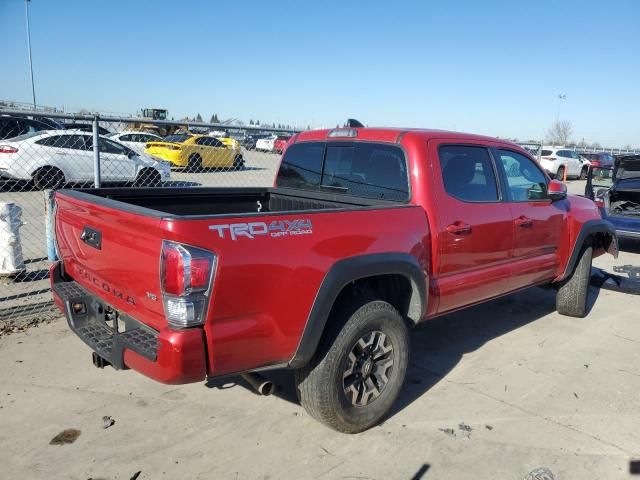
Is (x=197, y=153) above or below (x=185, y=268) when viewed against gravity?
above

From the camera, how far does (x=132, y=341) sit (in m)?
2.50

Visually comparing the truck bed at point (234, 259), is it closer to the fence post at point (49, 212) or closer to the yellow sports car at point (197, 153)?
the fence post at point (49, 212)

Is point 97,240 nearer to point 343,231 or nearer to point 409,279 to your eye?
point 343,231

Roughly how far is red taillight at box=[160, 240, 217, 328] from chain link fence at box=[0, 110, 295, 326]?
300 cm

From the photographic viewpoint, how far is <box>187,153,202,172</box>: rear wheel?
49.3ft

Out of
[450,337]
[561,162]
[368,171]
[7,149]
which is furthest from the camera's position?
[561,162]

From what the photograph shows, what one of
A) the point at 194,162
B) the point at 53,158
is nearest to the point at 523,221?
the point at 53,158

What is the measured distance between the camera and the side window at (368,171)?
3.54 meters

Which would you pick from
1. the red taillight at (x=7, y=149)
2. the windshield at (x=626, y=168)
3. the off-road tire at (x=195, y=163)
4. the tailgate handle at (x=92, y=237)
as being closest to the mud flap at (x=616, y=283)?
the windshield at (x=626, y=168)

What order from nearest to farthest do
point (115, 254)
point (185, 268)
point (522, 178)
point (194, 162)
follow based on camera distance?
point (185, 268) < point (115, 254) < point (522, 178) < point (194, 162)

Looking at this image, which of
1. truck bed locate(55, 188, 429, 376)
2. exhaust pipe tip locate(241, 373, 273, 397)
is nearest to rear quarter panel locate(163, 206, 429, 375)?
truck bed locate(55, 188, 429, 376)

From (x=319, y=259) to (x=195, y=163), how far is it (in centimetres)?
1391

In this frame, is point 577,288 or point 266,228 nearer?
point 266,228

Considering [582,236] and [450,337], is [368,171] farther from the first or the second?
[582,236]
